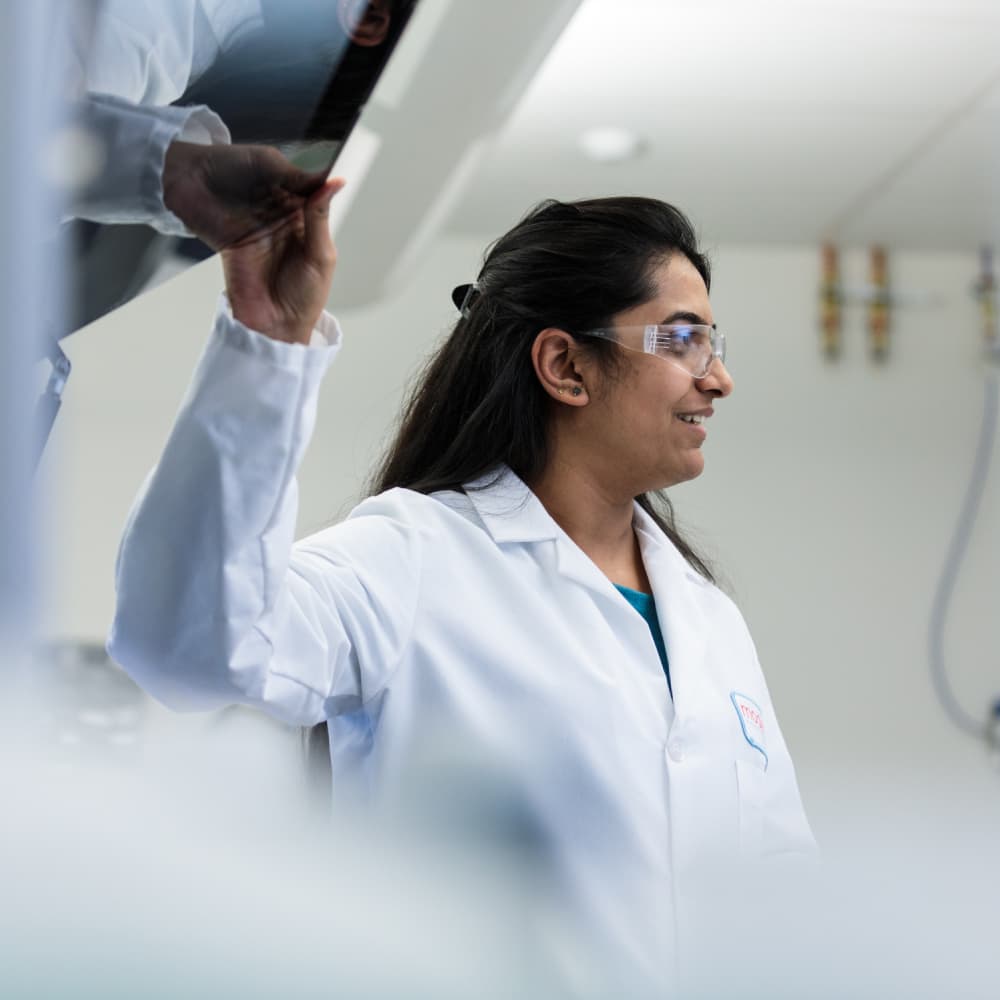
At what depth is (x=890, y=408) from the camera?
399 cm

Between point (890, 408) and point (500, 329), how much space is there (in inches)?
112

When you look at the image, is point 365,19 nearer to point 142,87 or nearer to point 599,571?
point 142,87

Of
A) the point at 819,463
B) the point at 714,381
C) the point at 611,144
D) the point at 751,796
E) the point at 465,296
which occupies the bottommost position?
the point at 751,796

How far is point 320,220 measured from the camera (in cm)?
62

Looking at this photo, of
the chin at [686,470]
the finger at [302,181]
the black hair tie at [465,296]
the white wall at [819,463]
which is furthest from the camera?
the white wall at [819,463]

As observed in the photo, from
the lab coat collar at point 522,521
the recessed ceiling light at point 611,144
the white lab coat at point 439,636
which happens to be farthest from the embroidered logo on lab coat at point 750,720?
the recessed ceiling light at point 611,144

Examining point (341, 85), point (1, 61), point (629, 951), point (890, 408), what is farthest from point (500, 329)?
point (890, 408)

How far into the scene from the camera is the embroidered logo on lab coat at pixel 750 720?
120 cm

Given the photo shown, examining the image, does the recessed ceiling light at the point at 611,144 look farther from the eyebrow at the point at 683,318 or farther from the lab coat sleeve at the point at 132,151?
the lab coat sleeve at the point at 132,151

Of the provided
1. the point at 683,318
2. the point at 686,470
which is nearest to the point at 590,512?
the point at 686,470

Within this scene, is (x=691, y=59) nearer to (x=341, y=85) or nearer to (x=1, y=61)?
(x=341, y=85)

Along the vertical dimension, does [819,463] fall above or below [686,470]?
above

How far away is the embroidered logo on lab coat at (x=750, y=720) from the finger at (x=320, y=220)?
0.71 meters

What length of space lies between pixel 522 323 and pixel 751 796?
58 cm
